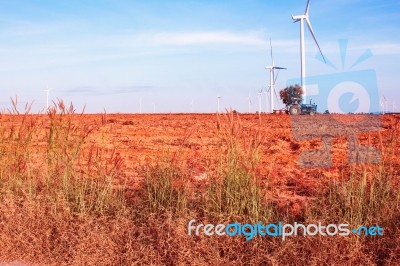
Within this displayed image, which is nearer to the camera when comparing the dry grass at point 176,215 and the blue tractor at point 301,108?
the dry grass at point 176,215

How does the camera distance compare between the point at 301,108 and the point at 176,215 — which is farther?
the point at 301,108

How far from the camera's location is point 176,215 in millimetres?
7016

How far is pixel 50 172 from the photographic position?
26.5ft

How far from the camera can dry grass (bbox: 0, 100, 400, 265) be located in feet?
19.8

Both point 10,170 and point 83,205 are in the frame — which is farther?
point 10,170

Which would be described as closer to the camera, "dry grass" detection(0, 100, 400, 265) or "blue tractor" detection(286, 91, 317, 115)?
"dry grass" detection(0, 100, 400, 265)

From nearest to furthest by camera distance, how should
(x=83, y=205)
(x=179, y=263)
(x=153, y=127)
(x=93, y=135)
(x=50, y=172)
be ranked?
(x=179, y=263) → (x=83, y=205) → (x=50, y=172) → (x=93, y=135) → (x=153, y=127)

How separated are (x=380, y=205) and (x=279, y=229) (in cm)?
139

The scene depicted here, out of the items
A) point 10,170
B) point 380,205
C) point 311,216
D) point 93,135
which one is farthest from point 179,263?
point 93,135

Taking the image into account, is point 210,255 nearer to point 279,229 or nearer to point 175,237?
point 175,237

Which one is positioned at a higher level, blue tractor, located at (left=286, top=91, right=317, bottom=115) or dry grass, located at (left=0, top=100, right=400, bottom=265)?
blue tractor, located at (left=286, top=91, right=317, bottom=115)

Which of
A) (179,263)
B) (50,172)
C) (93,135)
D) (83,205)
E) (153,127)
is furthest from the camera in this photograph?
(153,127)

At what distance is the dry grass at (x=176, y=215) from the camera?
6031 mm

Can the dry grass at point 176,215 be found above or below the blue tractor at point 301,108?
below
